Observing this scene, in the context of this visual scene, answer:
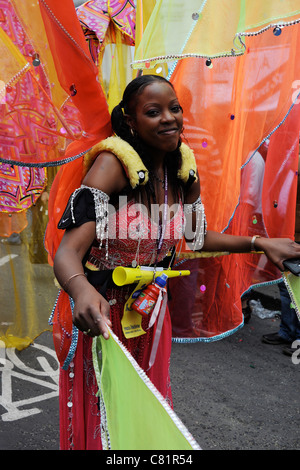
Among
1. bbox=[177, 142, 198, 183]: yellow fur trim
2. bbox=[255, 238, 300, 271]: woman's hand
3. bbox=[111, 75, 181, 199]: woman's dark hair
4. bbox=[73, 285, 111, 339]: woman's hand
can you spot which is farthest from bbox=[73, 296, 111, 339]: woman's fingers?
bbox=[255, 238, 300, 271]: woman's hand

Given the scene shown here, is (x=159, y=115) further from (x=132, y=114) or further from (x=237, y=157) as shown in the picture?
(x=237, y=157)

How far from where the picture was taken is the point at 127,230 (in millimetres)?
1522

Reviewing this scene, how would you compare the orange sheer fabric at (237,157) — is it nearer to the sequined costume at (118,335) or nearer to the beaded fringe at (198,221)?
the beaded fringe at (198,221)

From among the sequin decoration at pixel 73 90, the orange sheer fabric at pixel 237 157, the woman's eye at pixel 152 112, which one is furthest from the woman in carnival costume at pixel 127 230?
the orange sheer fabric at pixel 237 157

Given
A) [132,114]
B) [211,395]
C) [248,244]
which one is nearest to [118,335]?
[248,244]

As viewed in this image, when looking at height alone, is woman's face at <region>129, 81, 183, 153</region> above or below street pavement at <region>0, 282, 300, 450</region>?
above

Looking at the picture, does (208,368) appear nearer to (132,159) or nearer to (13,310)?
(13,310)

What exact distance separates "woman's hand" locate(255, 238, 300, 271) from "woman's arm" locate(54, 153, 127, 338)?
2.03 ft

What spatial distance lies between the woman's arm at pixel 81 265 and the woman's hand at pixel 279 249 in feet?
2.03

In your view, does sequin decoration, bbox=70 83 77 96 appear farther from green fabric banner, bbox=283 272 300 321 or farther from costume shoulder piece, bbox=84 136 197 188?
green fabric banner, bbox=283 272 300 321

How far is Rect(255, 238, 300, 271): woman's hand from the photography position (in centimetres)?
169

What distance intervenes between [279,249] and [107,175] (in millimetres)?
722

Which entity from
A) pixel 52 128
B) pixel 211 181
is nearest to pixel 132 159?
pixel 52 128

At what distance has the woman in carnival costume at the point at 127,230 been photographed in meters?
1.39
